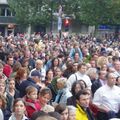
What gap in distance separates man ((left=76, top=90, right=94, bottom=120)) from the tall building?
59113 mm

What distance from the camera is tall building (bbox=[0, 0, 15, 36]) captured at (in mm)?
67781

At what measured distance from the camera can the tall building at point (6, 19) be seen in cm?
6778

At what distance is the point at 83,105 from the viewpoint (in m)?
7.88

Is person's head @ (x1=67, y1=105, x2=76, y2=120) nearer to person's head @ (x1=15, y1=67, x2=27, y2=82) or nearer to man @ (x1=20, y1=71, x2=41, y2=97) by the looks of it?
man @ (x1=20, y1=71, x2=41, y2=97)

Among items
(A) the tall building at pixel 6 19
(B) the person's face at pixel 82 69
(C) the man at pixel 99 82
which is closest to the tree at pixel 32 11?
(A) the tall building at pixel 6 19

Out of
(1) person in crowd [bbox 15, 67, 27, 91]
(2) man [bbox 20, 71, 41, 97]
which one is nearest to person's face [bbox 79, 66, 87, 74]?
(2) man [bbox 20, 71, 41, 97]

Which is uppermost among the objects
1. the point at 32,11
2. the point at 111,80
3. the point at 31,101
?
the point at 32,11

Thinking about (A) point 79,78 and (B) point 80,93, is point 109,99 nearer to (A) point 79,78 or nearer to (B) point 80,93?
(B) point 80,93

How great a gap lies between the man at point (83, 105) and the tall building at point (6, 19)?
194ft

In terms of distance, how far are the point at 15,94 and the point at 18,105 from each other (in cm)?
188

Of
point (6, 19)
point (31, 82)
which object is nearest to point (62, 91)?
point (31, 82)

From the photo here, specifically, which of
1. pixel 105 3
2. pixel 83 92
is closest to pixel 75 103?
pixel 83 92

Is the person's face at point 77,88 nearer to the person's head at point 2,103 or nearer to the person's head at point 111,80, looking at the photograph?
the person's head at point 111,80

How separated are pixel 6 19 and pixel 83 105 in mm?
61171
